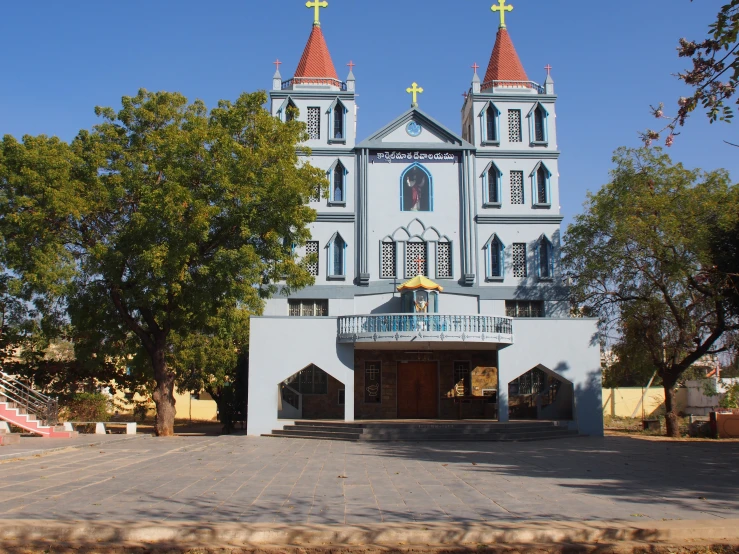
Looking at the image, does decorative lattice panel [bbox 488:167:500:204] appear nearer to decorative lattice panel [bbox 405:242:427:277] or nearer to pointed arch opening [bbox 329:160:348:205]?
decorative lattice panel [bbox 405:242:427:277]

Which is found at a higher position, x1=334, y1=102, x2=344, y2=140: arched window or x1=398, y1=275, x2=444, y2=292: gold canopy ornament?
x1=334, y1=102, x2=344, y2=140: arched window

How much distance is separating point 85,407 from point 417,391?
1241 cm

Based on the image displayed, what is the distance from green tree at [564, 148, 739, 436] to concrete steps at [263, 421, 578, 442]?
4852mm

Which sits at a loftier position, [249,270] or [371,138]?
[371,138]

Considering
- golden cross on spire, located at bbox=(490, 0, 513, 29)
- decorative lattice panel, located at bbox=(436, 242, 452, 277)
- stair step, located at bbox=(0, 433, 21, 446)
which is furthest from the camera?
golden cross on spire, located at bbox=(490, 0, 513, 29)

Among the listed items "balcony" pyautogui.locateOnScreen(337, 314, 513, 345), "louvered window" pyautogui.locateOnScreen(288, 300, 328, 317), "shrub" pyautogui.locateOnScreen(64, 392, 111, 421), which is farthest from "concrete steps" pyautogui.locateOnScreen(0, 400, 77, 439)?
"balcony" pyautogui.locateOnScreen(337, 314, 513, 345)

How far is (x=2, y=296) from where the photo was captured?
2273cm

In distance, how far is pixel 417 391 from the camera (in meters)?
25.4

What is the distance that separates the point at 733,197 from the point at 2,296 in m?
23.8

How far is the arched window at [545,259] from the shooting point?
25.8 meters

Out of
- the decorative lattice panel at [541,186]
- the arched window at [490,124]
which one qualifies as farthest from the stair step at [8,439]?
the decorative lattice panel at [541,186]

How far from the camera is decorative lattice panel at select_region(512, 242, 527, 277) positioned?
25891 millimetres

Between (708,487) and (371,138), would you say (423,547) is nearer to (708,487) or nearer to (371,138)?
(708,487)

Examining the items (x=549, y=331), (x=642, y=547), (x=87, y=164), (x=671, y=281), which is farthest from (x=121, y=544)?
(x=671, y=281)
